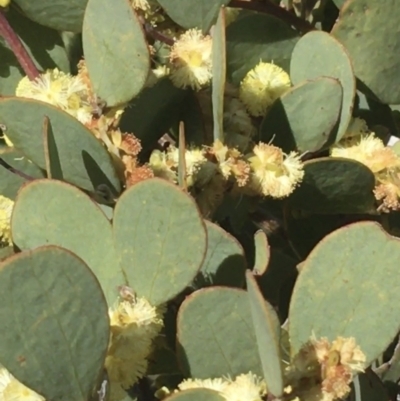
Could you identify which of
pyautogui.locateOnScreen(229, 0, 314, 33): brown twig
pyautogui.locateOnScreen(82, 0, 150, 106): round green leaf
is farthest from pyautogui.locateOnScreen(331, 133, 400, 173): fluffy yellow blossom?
pyautogui.locateOnScreen(82, 0, 150, 106): round green leaf

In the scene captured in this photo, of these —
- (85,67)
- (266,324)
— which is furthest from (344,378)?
(85,67)

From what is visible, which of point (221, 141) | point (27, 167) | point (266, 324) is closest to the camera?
point (266, 324)

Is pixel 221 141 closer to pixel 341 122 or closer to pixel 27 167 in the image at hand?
pixel 341 122

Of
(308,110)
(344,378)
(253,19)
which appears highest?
(253,19)

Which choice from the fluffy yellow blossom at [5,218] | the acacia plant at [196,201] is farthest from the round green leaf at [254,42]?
the fluffy yellow blossom at [5,218]

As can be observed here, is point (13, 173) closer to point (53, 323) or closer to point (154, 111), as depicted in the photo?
point (154, 111)

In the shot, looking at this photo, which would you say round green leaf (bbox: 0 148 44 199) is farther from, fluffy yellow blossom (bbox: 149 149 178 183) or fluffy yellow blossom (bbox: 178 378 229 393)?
fluffy yellow blossom (bbox: 178 378 229 393)

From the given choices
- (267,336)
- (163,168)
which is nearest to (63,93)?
(163,168)
